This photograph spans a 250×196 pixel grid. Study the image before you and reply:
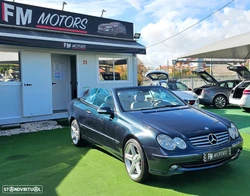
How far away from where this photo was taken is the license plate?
11.7ft

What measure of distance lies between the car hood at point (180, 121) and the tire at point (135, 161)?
0.36 metres

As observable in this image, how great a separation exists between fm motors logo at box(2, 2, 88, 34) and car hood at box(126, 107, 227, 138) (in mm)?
6119

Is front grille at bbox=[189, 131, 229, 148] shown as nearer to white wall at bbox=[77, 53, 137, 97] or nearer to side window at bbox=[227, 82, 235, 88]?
white wall at bbox=[77, 53, 137, 97]

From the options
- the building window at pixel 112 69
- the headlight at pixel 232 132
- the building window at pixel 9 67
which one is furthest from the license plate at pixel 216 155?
the building window at pixel 112 69

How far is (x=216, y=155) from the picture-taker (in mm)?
3645

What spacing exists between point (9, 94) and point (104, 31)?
14.6 ft

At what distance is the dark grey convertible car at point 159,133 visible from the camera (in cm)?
354

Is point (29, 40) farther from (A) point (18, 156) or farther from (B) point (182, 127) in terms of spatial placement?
(B) point (182, 127)

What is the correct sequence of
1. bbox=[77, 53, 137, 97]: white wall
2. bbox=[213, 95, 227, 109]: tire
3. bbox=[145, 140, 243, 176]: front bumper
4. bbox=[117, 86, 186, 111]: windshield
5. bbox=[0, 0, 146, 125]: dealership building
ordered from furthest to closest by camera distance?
1. bbox=[213, 95, 227, 109]: tire
2. bbox=[77, 53, 137, 97]: white wall
3. bbox=[0, 0, 146, 125]: dealership building
4. bbox=[117, 86, 186, 111]: windshield
5. bbox=[145, 140, 243, 176]: front bumper

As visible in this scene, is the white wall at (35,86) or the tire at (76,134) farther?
the white wall at (35,86)

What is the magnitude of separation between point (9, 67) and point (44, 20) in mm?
1992

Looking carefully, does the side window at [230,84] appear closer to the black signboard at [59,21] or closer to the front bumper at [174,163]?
the black signboard at [59,21]

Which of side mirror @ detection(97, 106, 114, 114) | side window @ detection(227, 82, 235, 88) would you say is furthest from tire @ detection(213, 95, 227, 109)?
side mirror @ detection(97, 106, 114, 114)

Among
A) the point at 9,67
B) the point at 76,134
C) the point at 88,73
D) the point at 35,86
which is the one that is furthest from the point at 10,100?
the point at 76,134
